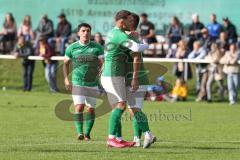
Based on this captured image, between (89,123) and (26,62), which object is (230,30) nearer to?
(26,62)

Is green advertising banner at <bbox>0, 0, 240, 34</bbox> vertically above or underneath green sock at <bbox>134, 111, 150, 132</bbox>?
above

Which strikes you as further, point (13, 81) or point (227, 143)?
point (13, 81)

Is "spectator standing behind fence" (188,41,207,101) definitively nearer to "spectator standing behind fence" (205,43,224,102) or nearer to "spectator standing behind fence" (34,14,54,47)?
"spectator standing behind fence" (205,43,224,102)

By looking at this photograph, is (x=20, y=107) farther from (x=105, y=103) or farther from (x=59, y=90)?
(x=59, y=90)

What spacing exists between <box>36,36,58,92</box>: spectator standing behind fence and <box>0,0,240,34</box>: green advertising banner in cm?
317

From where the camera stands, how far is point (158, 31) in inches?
1271

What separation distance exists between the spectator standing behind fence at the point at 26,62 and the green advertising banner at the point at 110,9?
9.84 feet

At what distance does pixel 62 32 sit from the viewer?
3155cm

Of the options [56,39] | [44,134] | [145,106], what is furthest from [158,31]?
[44,134]

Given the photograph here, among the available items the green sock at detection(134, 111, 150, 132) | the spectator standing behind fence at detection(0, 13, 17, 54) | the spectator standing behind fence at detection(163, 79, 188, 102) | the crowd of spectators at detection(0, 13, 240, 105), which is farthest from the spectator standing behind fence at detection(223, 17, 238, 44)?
the green sock at detection(134, 111, 150, 132)

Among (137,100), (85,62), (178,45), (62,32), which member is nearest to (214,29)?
(178,45)

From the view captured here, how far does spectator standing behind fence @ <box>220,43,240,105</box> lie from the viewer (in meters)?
26.6

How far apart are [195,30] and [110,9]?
4.19 m

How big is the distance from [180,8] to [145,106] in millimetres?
8594
